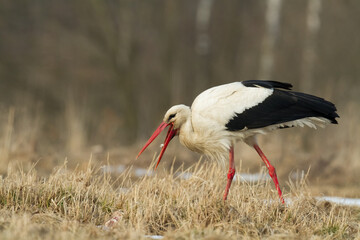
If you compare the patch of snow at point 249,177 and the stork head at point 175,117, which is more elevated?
the stork head at point 175,117

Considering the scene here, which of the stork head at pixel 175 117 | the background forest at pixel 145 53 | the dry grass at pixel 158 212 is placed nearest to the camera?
the dry grass at pixel 158 212

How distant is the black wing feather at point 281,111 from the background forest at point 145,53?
10112 mm

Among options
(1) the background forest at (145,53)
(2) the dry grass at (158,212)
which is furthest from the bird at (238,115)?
(1) the background forest at (145,53)

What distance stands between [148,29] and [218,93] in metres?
17.4

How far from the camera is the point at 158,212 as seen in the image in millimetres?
4848

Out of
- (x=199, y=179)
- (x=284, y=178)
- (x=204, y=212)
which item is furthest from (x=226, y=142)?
(x=284, y=178)

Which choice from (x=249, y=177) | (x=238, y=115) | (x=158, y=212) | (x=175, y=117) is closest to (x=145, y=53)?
(x=249, y=177)

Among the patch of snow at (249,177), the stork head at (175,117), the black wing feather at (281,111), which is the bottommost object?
the patch of snow at (249,177)

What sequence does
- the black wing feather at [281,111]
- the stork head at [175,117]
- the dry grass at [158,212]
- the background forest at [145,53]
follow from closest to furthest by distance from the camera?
1. the dry grass at [158,212]
2. the black wing feather at [281,111]
3. the stork head at [175,117]
4. the background forest at [145,53]

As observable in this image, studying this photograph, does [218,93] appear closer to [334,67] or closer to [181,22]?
[334,67]

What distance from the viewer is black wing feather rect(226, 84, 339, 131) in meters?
5.98

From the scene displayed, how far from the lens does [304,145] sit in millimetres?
12258

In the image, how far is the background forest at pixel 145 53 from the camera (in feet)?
60.2

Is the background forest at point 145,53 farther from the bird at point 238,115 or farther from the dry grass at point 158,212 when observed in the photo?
the dry grass at point 158,212
